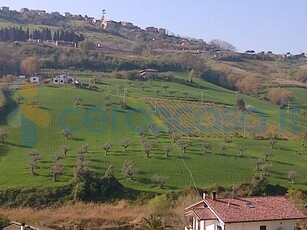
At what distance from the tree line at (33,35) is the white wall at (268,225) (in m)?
74.0

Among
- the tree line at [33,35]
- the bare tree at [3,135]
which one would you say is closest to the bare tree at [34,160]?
the bare tree at [3,135]

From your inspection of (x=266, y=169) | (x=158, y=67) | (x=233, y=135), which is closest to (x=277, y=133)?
(x=233, y=135)

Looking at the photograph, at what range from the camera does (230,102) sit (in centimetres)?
5216

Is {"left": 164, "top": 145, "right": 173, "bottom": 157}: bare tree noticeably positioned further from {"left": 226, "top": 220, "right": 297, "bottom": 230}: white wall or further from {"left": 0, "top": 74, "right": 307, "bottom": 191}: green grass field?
{"left": 226, "top": 220, "right": 297, "bottom": 230}: white wall

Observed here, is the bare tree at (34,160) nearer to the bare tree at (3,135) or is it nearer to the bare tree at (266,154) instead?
the bare tree at (3,135)

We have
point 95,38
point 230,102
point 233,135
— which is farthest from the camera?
point 95,38

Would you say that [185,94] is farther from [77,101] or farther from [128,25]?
[128,25]

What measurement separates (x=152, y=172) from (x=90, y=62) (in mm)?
41071

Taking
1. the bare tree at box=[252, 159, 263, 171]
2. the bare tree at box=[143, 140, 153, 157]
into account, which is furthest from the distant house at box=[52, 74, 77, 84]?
the bare tree at box=[252, 159, 263, 171]

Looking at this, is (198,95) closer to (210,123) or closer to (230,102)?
(230,102)

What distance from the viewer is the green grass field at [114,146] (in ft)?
94.8

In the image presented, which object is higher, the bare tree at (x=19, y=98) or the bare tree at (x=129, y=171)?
the bare tree at (x=19, y=98)

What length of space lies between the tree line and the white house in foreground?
72.6 metres

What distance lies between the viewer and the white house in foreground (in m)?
16.2
